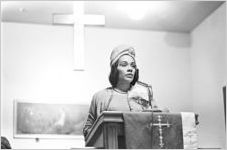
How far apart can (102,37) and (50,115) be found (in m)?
1.30

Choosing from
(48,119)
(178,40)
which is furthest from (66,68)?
(178,40)

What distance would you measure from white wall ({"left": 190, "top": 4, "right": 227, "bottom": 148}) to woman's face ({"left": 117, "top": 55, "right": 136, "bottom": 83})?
3249 millimetres

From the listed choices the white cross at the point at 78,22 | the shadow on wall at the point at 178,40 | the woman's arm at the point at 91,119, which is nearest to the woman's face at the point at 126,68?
the woman's arm at the point at 91,119

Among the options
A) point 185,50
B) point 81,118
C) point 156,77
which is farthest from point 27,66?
point 185,50

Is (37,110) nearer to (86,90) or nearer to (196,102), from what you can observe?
Result: (86,90)

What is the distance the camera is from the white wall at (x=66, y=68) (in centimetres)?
629

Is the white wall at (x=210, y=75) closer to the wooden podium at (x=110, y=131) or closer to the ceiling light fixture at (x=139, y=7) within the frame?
the ceiling light fixture at (x=139, y=7)

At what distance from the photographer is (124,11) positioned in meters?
6.39

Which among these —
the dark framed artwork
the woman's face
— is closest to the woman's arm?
the woman's face

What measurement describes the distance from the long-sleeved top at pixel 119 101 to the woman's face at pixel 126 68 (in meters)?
0.07

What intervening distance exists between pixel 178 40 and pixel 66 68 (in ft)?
5.62

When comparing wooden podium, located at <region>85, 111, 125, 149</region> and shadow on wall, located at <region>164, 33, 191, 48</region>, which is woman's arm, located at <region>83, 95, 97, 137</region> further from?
shadow on wall, located at <region>164, 33, 191, 48</region>

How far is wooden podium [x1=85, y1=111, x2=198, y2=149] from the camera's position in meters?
2.23

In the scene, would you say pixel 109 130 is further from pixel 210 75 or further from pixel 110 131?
pixel 210 75
